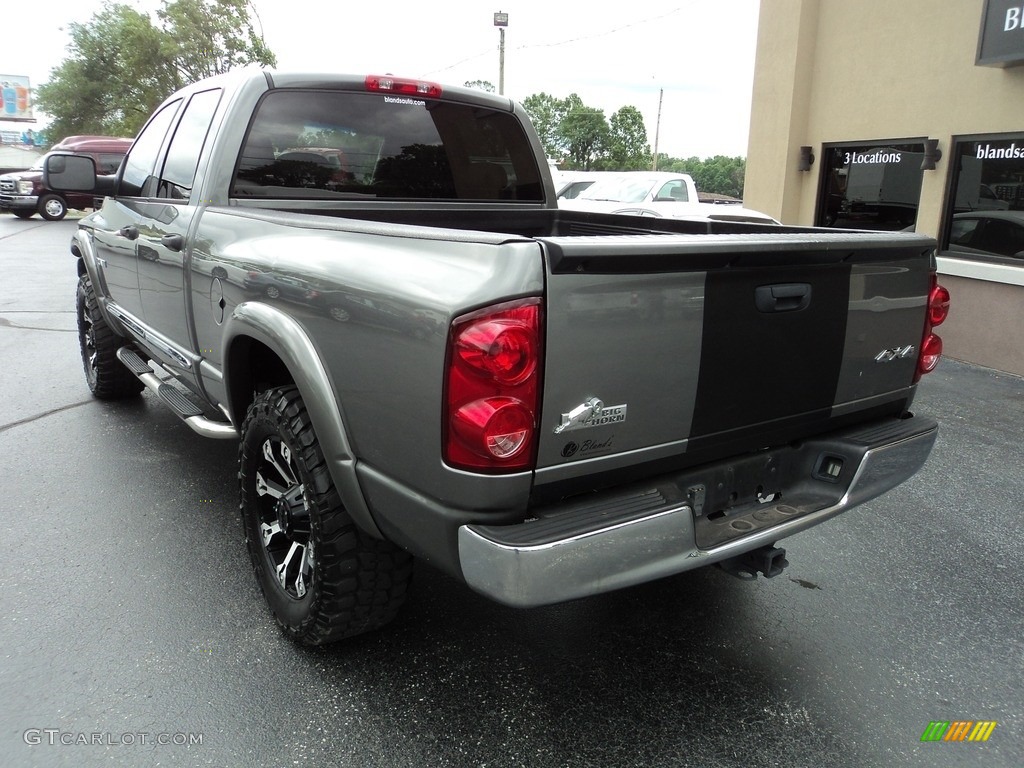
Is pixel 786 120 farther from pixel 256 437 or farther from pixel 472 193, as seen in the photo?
pixel 256 437

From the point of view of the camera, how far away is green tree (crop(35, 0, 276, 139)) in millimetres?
38125

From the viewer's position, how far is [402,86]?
3.84m

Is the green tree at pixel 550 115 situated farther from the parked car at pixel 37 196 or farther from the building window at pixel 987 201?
the building window at pixel 987 201

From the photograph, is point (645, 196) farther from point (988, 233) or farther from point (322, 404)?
point (322, 404)

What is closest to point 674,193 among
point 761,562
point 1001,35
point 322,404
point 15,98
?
point 1001,35

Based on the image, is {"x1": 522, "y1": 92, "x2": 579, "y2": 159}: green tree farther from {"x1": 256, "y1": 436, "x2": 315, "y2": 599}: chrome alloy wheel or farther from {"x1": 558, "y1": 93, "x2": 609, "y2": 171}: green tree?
{"x1": 256, "y1": 436, "x2": 315, "y2": 599}: chrome alloy wheel

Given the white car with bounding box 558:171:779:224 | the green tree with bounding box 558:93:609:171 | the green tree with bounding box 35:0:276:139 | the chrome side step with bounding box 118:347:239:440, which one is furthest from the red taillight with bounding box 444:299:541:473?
the green tree with bounding box 558:93:609:171

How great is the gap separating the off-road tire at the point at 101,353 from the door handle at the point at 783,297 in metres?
4.52

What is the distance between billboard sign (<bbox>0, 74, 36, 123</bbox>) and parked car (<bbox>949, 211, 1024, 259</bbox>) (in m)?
92.5

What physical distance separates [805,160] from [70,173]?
8.57 metres

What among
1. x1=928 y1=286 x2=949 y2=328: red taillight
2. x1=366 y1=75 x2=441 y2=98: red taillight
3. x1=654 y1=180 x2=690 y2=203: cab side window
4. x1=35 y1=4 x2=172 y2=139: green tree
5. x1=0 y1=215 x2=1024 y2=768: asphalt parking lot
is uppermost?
x1=35 y1=4 x2=172 y2=139: green tree

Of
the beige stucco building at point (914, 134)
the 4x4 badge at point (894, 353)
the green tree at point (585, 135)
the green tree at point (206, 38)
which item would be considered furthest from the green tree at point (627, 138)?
the 4x4 badge at point (894, 353)

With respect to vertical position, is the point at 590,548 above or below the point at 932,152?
below

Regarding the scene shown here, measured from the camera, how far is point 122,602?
10.2ft
